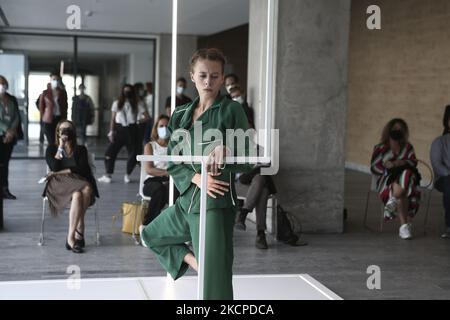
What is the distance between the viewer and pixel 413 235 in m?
7.03

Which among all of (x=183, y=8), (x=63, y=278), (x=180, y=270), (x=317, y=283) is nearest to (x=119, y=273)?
(x=63, y=278)

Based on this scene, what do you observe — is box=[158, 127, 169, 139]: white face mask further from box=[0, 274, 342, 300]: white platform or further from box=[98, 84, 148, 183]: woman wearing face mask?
box=[98, 84, 148, 183]: woman wearing face mask

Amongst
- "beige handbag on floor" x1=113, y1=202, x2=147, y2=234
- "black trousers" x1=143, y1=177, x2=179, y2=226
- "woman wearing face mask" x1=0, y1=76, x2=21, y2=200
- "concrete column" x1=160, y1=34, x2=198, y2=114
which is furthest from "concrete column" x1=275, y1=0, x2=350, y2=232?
"concrete column" x1=160, y1=34, x2=198, y2=114

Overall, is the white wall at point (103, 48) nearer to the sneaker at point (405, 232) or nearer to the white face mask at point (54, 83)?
the white face mask at point (54, 83)

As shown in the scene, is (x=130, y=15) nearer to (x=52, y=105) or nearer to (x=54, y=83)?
(x=54, y=83)

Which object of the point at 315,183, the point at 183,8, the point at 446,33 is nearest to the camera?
the point at 315,183

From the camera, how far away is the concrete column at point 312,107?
6824 mm

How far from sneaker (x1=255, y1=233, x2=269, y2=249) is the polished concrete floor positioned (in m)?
0.05

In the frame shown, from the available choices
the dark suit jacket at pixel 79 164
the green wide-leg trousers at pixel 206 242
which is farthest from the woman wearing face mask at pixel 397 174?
the green wide-leg trousers at pixel 206 242

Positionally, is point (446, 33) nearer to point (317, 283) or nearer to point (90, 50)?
point (317, 283)

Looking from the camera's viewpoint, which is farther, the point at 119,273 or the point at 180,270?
the point at 119,273

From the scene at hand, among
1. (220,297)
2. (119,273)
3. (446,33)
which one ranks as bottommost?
(119,273)

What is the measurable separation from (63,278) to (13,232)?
1.85m

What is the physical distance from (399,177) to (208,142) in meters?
4.29
